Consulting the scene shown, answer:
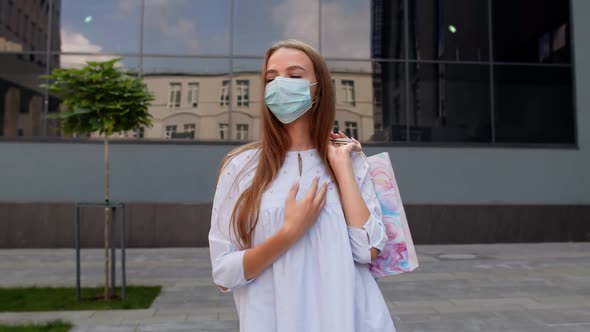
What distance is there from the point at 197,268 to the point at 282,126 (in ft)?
26.1

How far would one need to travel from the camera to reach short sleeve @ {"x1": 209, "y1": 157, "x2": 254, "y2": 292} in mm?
1534

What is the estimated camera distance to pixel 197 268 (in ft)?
30.3

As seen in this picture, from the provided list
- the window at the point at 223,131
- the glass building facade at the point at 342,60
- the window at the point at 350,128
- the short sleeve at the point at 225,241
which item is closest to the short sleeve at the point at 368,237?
the short sleeve at the point at 225,241

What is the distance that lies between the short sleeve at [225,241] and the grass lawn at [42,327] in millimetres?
4446

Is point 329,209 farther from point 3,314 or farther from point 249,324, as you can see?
point 3,314

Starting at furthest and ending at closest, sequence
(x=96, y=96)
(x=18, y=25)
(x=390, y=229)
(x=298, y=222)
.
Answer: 1. (x=18, y=25)
2. (x=96, y=96)
3. (x=390, y=229)
4. (x=298, y=222)

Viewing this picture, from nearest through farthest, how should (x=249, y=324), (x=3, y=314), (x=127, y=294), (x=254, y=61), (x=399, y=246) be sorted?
(x=249, y=324) → (x=399, y=246) → (x=3, y=314) → (x=127, y=294) → (x=254, y=61)

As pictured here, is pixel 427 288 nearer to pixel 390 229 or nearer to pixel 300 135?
pixel 390 229

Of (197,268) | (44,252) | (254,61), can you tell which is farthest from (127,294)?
(254,61)

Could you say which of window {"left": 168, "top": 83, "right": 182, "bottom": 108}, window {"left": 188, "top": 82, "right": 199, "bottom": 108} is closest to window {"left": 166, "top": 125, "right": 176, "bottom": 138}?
window {"left": 168, "top": 83, "right": 182, "bottom": 108}

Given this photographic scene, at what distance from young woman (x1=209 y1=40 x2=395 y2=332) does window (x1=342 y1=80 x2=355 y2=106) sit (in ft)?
36.6

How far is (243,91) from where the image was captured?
12.6 metres

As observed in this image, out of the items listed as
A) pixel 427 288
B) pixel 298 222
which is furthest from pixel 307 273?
pixel 427 288

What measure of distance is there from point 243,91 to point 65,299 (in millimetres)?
7293
